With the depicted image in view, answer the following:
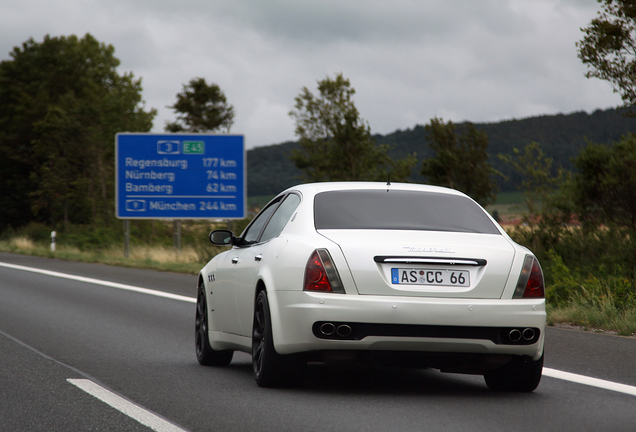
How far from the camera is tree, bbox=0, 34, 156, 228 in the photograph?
53.4 metres

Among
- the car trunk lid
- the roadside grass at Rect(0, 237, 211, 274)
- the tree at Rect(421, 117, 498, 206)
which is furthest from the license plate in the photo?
the tree at Rect(421, 117, 498, 206)

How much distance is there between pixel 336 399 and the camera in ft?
20.7

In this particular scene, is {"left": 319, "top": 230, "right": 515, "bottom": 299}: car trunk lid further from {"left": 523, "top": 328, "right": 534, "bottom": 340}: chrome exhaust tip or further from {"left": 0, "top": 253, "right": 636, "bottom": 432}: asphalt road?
{"left": 0, "top": 253, "right": 636, "bottom": 432}: asphalt road

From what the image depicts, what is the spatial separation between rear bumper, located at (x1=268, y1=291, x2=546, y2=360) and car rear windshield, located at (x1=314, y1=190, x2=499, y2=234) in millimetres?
682

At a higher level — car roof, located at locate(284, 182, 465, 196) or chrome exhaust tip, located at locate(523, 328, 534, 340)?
car roof, located at locate(284, 182, 465, 196)

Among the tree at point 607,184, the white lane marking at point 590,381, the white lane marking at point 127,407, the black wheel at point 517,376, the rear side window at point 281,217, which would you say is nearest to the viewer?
the white lane marking at point 127,407

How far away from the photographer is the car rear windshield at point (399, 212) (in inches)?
260

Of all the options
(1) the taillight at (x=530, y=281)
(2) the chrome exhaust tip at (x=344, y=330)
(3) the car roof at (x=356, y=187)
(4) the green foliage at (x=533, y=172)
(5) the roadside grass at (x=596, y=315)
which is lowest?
(5) the roadside grass at (x=596, y=315)

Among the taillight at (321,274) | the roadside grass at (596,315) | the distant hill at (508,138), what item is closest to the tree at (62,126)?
the distant hill at (508,138)

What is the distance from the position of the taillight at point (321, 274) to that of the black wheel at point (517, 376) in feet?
4.45

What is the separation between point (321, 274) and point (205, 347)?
246cm

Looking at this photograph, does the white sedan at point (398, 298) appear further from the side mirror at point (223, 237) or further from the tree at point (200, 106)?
the tree at point (200, 106)

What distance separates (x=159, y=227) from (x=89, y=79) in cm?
3352

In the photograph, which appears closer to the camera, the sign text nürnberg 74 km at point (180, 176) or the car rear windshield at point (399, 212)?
the car rear windshield at point (399, 212)
